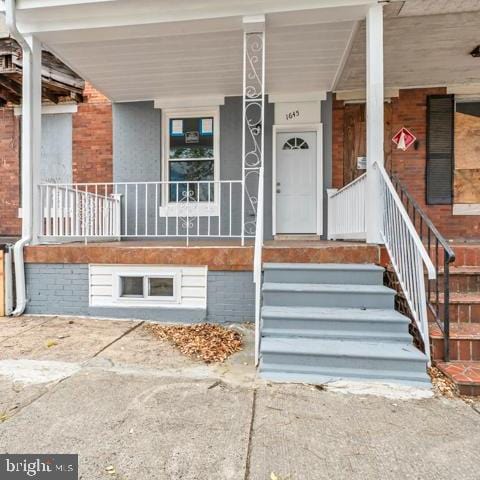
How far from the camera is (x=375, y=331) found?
10.8ft

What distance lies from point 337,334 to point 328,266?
2.77ft

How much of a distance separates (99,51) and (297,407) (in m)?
5.26

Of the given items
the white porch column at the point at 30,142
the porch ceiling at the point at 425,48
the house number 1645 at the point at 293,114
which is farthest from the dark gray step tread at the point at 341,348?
the house number 1645 at the point at 293,114

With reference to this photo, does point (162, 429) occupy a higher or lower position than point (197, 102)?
lower

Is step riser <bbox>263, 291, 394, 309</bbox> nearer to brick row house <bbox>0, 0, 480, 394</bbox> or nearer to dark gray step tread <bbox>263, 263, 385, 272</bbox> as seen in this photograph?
brick row house <bbox>0, 0, 480, 394</bbox>

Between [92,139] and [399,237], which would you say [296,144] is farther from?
[92,139]

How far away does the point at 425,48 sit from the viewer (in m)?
5.25

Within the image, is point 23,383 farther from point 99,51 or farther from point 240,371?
point 99,51

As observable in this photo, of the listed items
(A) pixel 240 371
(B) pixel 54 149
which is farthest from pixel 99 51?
(A) pixel 240 371

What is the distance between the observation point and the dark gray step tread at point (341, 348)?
9.74ft

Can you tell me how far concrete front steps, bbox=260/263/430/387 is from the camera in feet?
9.71

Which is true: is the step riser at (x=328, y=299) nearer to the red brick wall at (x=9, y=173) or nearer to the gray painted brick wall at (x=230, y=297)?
the gray painted brick wall at (x=230, y=297)

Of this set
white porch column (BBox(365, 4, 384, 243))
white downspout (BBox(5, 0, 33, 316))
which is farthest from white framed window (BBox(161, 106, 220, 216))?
white porch column (BBox(365, 4, 384, 243))

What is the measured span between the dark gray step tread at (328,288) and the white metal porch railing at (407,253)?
0.22 metres
